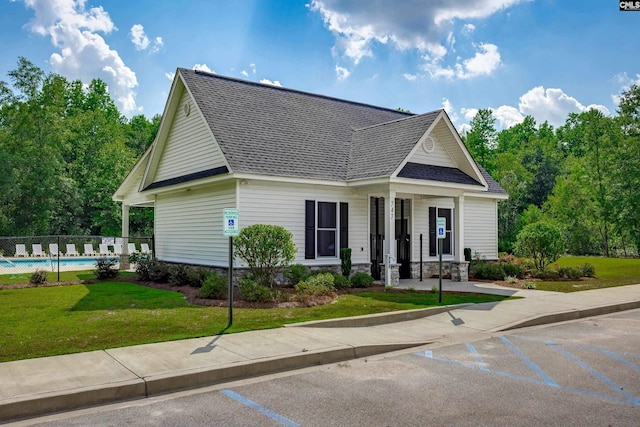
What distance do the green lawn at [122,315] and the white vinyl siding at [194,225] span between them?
2.46 m

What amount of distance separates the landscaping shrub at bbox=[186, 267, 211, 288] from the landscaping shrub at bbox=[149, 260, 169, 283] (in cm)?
168

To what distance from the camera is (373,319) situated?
11.3 m

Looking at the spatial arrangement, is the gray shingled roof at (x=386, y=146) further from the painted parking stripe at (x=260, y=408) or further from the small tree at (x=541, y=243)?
the painted parking stripe at (x=260, y=408)

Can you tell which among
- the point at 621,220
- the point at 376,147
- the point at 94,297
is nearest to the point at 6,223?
the point at 94,297

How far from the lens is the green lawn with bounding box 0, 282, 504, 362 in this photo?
352 inches

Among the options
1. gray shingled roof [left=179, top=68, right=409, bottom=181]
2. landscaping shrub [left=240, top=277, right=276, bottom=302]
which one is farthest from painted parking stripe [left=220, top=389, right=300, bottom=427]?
gray shingled roof [left=179, top=68, right=409, bottom=181]

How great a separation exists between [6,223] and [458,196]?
106 feet

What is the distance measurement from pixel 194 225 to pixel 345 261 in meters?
5.53

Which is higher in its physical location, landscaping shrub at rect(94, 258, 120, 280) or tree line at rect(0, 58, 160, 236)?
tree line at rect(0, 58, 160, 236)

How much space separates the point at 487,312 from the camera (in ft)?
42.1

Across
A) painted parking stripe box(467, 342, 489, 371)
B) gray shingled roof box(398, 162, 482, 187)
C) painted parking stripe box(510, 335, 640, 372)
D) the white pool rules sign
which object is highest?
gray shingled roof box(398, 162, 482, 187)

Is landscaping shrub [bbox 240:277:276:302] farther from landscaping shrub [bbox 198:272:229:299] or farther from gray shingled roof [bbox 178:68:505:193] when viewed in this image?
gray shingled roof [bbox 178:68:505:193]

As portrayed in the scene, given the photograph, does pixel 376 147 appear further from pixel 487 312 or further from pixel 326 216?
pixel 487 312

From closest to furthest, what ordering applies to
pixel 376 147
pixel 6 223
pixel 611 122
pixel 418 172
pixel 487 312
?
pixel 487 312 < pixel 418 172 < pixel 376 147 < pixel 6 223 < pixel 611 122
